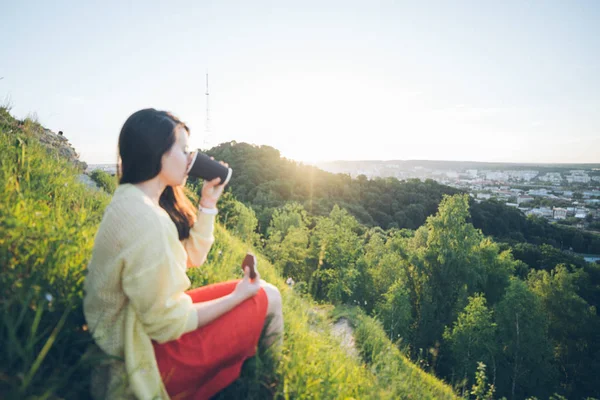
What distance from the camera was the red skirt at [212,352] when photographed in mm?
1508

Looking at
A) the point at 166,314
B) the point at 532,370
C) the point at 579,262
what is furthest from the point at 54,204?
the point at 579,262

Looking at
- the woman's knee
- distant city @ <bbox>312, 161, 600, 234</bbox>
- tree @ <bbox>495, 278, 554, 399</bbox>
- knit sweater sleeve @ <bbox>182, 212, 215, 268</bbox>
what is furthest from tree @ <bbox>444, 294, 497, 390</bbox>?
distant city @ <bbox>312, 161, 600, 234</bbox>

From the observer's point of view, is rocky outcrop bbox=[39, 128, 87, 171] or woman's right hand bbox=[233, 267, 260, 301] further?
rocky outcrop bbox=[39, 128, 87, 171]

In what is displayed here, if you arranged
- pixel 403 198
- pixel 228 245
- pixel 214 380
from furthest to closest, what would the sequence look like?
pixel 403 198
pixel 228 245
pixel 214 380

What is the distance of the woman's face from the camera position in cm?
169

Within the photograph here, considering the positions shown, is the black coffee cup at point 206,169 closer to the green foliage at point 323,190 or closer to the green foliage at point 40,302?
the green foliage at point 40,302

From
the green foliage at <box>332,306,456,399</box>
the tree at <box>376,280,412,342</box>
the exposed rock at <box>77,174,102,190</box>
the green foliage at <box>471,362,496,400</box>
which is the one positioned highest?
the exposed rock at <box>77,174,102,190</box>

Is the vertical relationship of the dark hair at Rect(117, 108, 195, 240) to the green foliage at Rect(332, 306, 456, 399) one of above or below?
above

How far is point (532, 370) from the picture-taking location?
2092cm

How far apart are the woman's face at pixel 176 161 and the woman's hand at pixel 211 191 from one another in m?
0.21

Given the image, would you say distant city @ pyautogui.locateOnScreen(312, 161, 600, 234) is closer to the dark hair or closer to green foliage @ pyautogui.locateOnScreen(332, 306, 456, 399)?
green foliage @ pyautogui.locateOnScreen(332, 306, 456, 399)

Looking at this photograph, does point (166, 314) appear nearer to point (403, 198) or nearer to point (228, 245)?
point (228, 245)

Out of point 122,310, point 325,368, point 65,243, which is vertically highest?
point 65,243

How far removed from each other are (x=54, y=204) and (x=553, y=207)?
413 feet
